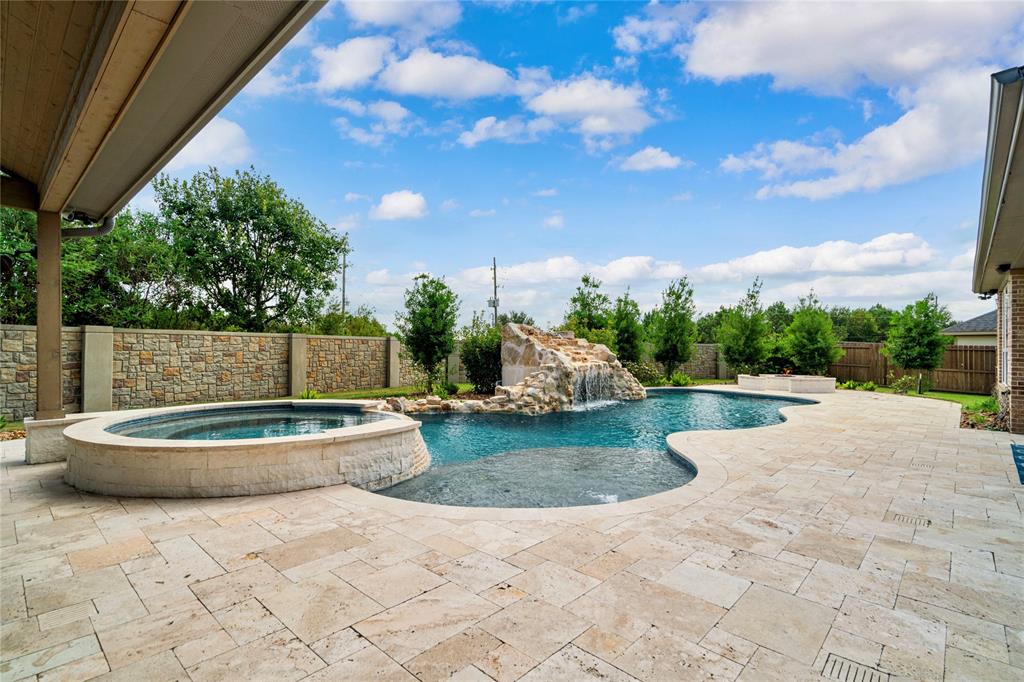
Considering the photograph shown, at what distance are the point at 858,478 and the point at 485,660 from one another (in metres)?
5.02

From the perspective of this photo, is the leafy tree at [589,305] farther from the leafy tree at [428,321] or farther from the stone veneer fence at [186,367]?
the leafy tree at [428,321]

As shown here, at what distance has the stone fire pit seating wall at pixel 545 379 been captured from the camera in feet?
38.1

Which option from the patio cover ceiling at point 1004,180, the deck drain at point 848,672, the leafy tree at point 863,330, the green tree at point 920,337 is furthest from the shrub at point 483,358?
the leafy tree at point 863,330

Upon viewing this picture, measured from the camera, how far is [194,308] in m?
15.8

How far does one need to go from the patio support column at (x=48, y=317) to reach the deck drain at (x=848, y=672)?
7955 mm

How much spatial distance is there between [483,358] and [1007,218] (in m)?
11.9

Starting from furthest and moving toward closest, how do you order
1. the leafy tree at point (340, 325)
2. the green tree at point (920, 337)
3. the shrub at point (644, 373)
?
1. the shrub at point (644, 373)
2. the leafy tree at point (340, 325)
3. the green tree at point (920, 337)

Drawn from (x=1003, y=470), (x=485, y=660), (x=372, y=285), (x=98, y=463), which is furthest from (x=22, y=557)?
(x=372, y=285)

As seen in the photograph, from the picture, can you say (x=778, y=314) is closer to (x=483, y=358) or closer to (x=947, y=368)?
(x=947, y=368)

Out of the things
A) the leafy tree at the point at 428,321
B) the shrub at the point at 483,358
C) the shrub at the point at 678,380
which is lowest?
the shrub at the point at 678,380

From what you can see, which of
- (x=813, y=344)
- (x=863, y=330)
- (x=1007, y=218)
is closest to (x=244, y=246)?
(x=1007, y=218)

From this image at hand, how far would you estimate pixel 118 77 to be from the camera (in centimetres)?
284

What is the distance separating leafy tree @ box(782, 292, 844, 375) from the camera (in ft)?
56.4

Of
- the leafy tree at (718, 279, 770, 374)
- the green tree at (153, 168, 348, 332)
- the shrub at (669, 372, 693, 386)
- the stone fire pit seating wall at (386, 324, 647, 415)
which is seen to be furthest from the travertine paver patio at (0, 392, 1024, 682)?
the leafy tree at (718, 279, 770, 374)
